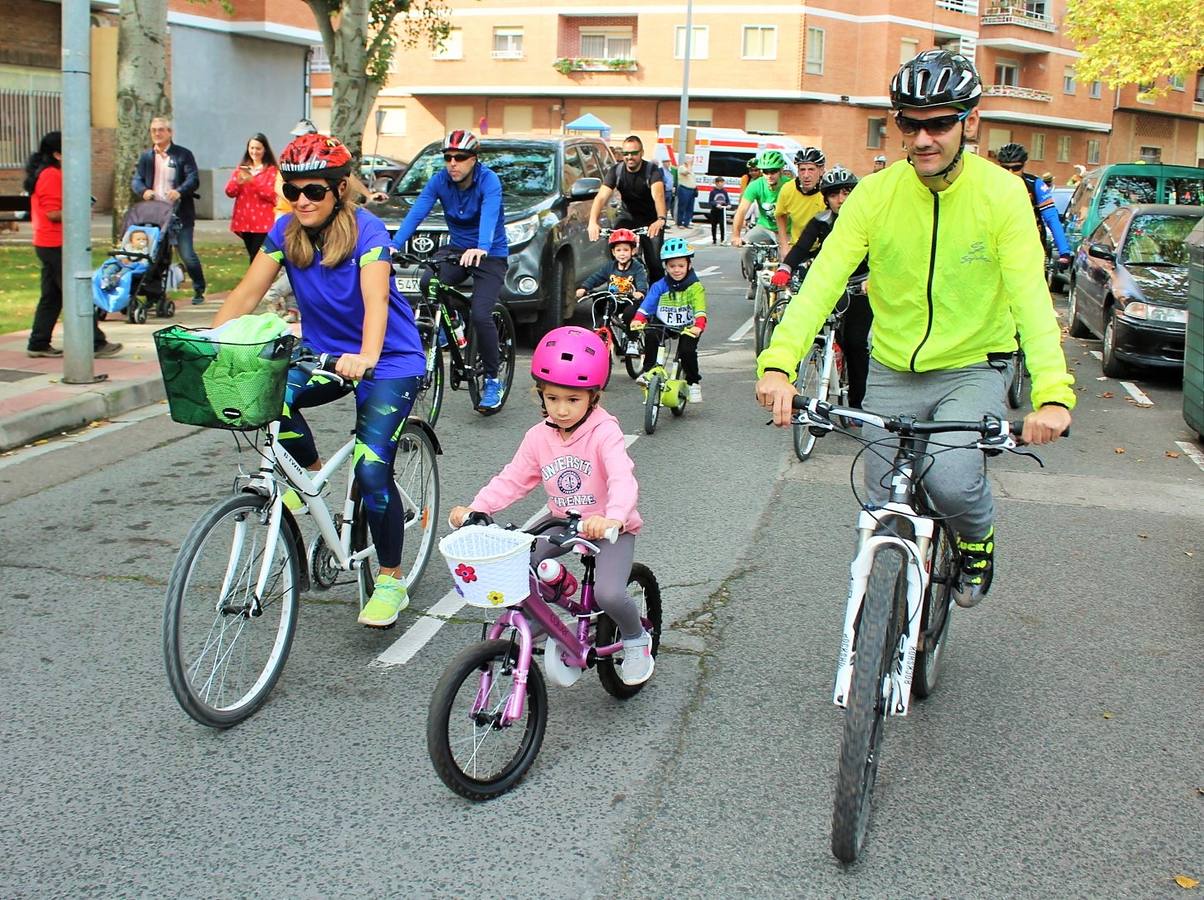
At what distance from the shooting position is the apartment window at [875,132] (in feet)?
197

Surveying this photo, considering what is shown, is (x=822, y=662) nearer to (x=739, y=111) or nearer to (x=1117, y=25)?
(x=1117, y=25)

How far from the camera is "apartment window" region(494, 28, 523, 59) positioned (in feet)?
198

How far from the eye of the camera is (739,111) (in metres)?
58.4

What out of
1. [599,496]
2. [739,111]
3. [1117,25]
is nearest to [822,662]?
[599,496]

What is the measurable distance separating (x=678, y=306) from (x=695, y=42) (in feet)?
167

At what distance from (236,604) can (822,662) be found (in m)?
2.29

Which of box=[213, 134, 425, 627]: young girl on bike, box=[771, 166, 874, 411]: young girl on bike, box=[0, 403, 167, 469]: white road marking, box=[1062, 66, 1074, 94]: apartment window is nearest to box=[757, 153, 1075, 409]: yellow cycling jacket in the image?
box=[213, 134, 425, 627]: young girl on bike

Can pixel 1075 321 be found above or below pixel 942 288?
below

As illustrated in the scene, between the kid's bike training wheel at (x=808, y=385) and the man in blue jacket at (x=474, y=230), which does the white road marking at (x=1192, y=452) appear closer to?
the kid's bike training wheel at (x=808, y=385)

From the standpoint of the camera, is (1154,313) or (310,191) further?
(1154,313)

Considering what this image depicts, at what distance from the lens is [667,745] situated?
4.46 meters

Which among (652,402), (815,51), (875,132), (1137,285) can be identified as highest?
(815,51)

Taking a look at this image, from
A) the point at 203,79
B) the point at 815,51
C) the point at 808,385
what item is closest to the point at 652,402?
the point at 808,385

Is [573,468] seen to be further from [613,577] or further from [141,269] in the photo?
[141,269]
